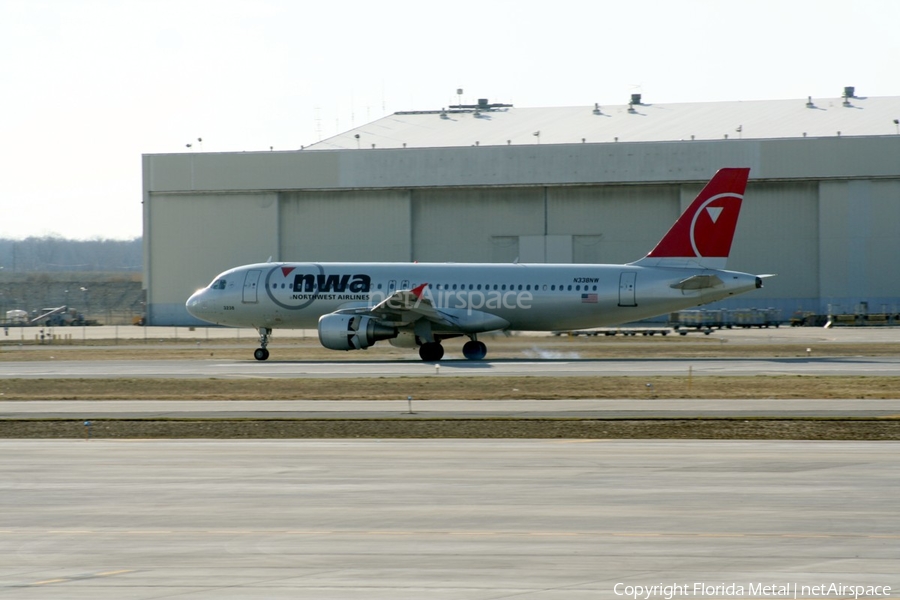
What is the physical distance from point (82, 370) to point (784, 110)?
207 ft

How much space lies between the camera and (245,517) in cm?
1427

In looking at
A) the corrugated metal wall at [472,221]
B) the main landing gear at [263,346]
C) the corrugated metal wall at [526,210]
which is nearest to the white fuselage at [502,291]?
the main landing gear at [263,346]

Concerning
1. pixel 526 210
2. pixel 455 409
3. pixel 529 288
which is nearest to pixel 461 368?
pixel 529 288

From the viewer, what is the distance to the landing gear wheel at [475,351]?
1775 inches

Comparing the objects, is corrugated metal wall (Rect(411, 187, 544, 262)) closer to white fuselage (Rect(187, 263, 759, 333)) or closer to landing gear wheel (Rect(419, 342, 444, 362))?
white fuselage (Rect(187, 263, 759, 333))

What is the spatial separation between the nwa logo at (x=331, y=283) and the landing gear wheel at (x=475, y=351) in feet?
16.4

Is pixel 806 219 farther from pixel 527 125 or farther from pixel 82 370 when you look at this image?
pixel 82 370

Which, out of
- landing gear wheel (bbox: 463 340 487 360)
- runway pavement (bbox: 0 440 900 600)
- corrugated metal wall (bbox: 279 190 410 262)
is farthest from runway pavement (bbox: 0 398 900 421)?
corrugated metal wall (bbox: 279 190 410 262)

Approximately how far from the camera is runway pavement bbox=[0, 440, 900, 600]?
10938 millimetres

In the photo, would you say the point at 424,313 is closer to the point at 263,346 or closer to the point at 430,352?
the point at 430,352

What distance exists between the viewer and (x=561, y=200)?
259 feet

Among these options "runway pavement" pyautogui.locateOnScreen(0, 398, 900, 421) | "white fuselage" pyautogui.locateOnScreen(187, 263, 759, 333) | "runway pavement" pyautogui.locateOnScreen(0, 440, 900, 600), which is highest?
"white fuselage" pyautogui.locateOnScreen(187, 263, 759, 333)

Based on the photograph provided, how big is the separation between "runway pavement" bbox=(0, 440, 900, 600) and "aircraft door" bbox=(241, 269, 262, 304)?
2659 cm

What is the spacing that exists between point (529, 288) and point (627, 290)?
413cm
